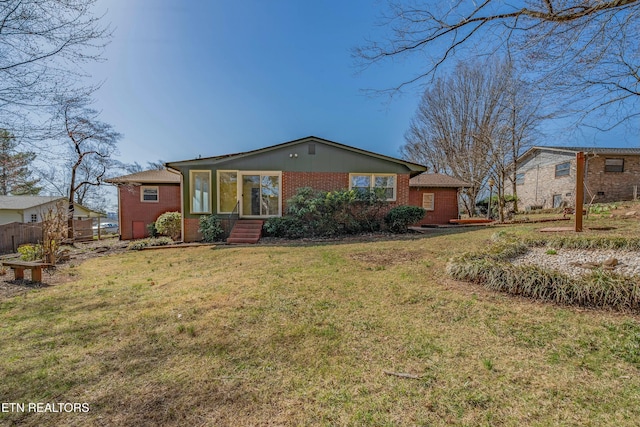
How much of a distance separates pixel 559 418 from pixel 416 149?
27183 millimetres

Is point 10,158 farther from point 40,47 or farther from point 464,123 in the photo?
point 464,123

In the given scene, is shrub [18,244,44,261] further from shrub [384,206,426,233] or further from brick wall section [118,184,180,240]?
shrub [384,206,426,233]

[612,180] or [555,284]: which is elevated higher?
[612,180]

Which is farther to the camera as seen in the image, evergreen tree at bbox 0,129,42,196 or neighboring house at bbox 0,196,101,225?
neighboring house at bbox 0,196,101,225

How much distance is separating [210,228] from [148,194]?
709 cm

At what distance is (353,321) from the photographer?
3.45 meters

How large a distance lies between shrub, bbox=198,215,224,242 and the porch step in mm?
657

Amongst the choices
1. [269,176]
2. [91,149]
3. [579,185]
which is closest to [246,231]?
[269,176]

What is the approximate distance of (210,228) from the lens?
36.0 feet

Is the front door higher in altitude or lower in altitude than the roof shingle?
lower

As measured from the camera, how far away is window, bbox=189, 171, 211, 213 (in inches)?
458

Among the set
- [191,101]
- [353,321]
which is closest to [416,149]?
[191,101]

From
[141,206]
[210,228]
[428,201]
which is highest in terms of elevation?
[428,201]

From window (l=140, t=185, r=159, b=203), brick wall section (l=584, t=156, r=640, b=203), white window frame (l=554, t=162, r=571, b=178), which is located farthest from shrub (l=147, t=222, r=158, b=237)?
brick wall section (l=584, t=156, r=640, b=203)
